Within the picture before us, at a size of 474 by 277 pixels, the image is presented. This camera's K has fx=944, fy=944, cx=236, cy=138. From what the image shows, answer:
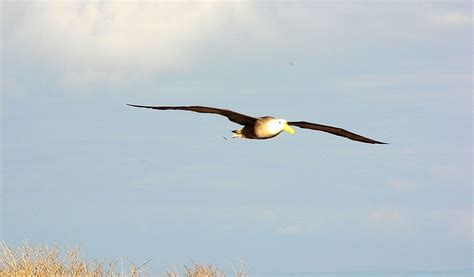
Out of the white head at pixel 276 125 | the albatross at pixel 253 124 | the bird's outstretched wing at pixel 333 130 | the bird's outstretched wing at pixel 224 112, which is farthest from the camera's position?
the bird's outstretched wing at pixel 333 130

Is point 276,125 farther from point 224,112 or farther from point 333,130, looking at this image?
point 333,130

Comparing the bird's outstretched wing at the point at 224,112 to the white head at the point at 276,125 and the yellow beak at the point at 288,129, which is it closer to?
the white head at the point at 276,125

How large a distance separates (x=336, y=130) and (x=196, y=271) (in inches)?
165

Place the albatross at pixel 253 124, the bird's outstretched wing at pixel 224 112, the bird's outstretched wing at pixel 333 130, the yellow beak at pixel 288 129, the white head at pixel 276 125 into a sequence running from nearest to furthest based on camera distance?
the bird's outstretched wing at pixel 224 112 → the albatross at pixel 253 124 → the white head at pixel 276 125 → the yellow beak at pixel 288 129 → the bird's outstretched wing at pixel 333 130

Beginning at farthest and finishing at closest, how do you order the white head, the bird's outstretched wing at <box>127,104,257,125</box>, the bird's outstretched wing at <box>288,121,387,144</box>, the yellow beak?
the bird's outstretched wing at <box>288,121,387,144</box>
the yellow beak
the white head
the bird's outstretched wing at <box>127,104,257,125</box>

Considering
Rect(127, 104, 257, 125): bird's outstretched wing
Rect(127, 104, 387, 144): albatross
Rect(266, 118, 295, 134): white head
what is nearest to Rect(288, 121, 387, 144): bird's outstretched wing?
Rect(127, 104, 387, 144): albatross

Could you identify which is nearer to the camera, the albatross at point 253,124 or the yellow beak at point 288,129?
the albatross at point 253,124

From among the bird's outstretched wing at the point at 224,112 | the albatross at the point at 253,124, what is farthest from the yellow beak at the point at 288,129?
Result: the bird's outstretched wing at the point at 224,112

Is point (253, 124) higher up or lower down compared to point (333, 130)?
lower down

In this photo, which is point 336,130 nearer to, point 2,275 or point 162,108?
point 162,108

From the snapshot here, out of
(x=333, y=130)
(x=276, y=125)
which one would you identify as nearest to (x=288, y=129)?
(x=276, y=125)

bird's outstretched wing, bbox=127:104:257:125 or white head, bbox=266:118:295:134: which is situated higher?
bird's outstretched wing, bbox=127:104:257:125

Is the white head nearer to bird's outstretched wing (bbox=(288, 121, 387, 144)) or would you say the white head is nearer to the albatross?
the albatross

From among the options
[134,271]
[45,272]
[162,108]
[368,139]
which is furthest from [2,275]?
[368,139]
